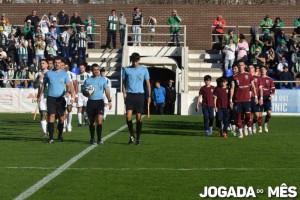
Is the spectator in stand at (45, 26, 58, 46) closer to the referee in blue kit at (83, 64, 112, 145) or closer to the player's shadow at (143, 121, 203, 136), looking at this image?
the player's shadow at (143, 121, 203, 136)

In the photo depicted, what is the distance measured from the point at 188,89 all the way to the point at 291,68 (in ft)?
15.5

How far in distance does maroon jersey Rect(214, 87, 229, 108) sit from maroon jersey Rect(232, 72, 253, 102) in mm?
455

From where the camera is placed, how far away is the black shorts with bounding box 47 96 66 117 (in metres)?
24.4

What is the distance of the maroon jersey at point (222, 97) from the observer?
2864cm

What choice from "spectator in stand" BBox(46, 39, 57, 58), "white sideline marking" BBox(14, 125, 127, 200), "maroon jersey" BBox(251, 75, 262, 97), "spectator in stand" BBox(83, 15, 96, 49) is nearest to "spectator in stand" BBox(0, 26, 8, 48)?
"spectator in stand" BBox(46, 39, 57, 58)

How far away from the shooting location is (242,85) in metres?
28.1

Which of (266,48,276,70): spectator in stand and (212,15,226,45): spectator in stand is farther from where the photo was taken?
(212,15,226,45): spectator in stand

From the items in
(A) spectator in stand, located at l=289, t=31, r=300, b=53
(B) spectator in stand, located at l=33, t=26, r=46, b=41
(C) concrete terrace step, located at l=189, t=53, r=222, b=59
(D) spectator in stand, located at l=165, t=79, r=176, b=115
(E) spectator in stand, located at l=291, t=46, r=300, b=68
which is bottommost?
(D) spectator in stand, located at l=165, t=79, r=176, b=115

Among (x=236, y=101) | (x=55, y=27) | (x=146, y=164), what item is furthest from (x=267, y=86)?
(x=55, y=27)

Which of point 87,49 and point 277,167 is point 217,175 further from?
point 87,49

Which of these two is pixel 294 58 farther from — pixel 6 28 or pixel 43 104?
pixel 43 104

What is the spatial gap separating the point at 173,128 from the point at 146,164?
44.1 feet

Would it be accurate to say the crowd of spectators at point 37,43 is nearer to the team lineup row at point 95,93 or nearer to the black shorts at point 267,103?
the black shorts at point 267,103

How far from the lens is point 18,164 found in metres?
18.7
